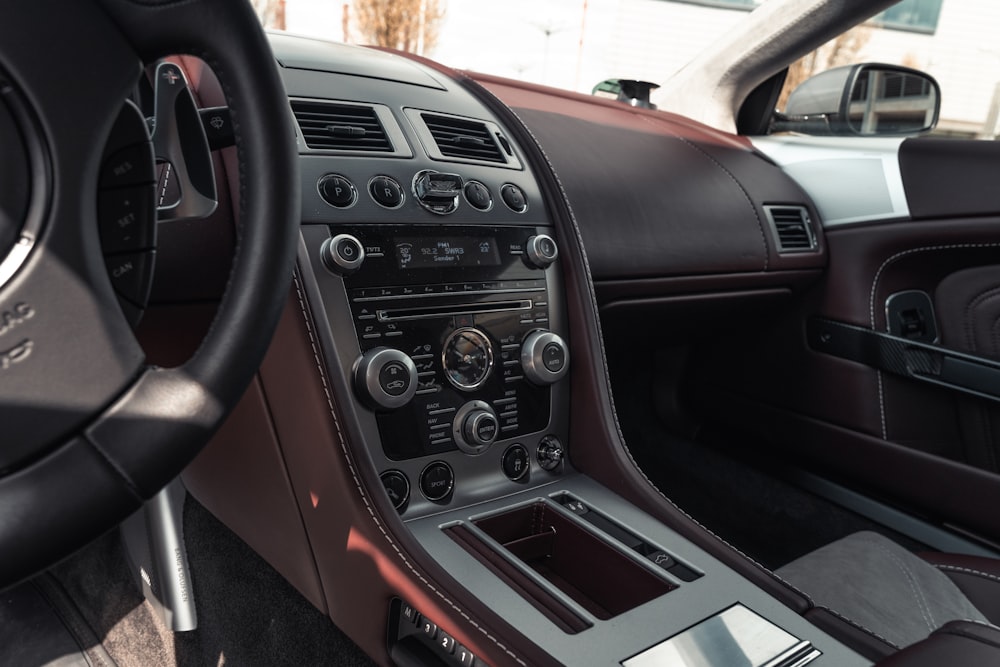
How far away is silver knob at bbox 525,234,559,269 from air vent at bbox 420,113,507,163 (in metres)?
0.16

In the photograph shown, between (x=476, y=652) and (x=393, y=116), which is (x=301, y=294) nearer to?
(x=393, y=116)

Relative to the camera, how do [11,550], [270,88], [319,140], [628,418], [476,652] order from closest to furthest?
[11,550], [270,88], [476,652], [319,140], [628,418]

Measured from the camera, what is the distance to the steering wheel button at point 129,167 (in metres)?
0.60

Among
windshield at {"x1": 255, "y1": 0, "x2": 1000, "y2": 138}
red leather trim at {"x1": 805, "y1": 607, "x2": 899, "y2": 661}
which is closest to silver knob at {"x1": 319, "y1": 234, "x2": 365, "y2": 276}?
red leather trim at {"x1": 805, "y1": 607, "x2": 899, "y2": 661}

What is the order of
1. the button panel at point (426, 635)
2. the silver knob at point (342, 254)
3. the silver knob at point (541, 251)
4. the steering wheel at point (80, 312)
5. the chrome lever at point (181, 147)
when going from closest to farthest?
1. the steering wheel at point (80, 312)
2. the chrome lever at point (181, 147)
3. the button panel at point (426, 635)
4. the silver knob at point (342, 254)
5. the silver knob at point (541, 251)

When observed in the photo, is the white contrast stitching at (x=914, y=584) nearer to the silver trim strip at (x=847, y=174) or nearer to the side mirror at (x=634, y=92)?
the silver trim strip at (x=847, y=174)

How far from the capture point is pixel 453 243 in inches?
45.9

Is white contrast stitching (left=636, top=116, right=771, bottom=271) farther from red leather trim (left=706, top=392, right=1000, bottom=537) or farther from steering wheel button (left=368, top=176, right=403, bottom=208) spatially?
steering wheel button (left=368, top=176, right=403, bottom=208)

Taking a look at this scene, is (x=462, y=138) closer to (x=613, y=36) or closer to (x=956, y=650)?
(x=956, y=650)

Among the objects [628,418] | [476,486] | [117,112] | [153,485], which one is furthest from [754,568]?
[628,418]

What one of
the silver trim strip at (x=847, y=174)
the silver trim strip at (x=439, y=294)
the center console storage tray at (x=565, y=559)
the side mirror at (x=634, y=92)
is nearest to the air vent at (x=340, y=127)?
the silver trim strip at (x=439, y=294)

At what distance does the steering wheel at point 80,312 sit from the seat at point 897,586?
0.95m

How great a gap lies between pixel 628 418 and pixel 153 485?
1.74 metres

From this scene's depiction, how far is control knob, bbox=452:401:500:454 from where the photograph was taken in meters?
1.14
